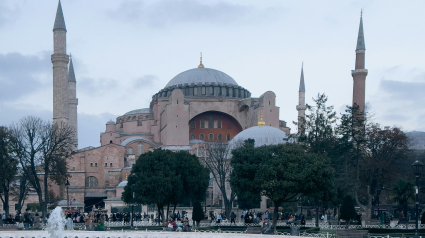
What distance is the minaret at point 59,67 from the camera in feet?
144

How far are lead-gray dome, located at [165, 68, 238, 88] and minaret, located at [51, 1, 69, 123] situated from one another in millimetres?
15559

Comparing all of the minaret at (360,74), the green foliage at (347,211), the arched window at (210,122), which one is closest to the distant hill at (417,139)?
the minaret at (360,74)

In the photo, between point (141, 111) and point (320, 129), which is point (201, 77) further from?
point (320, 129)

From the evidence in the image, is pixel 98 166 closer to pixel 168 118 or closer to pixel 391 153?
pixel 168 118

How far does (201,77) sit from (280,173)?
120 feet

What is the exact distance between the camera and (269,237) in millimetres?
14211

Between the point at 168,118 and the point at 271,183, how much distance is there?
29.0 meters

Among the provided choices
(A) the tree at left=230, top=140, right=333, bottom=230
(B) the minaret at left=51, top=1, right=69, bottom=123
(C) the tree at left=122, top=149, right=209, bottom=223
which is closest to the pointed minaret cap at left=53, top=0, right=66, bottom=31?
(B) the minaret at left=51, top=1, right=69, bottom=123

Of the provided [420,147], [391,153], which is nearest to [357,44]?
[420,147]

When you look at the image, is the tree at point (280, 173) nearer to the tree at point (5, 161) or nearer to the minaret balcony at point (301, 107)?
the tree at point (5, 161)

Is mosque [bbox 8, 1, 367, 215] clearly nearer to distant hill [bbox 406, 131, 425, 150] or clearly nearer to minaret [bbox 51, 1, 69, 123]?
minaret [bbox 51, 1, 69, 123]

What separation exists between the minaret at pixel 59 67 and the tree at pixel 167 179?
723 inches

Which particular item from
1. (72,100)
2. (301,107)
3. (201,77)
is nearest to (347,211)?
(301,107)

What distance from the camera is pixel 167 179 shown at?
1041 inches
